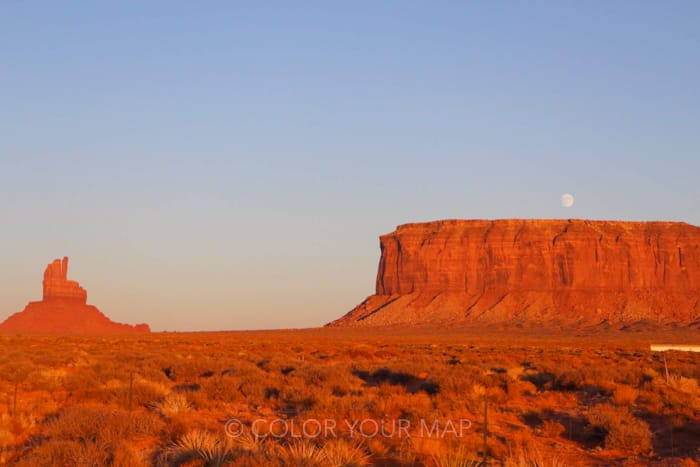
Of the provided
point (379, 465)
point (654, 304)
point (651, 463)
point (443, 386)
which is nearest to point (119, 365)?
point (443, 386)

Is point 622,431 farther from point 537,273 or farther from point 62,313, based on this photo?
point 62,313

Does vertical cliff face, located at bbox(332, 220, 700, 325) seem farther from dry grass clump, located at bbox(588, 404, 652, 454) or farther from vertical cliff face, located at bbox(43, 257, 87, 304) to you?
dry grass clump, located at bbox(588, 404, 652, 454)

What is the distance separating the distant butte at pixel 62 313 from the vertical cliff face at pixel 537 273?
79.1 m

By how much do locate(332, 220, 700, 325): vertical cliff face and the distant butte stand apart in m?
79.1

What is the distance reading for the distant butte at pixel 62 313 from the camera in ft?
562

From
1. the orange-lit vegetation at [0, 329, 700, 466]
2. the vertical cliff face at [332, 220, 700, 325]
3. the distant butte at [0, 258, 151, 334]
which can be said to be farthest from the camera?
the distant butte at [0, 258, 151, 334]

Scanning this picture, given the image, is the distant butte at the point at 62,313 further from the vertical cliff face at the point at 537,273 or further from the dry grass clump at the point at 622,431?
the dry grass clump at the point at 622,431

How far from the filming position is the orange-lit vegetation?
9742 mm

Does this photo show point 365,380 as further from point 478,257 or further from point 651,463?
point 478,257

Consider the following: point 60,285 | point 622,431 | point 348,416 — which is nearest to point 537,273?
point 348,416

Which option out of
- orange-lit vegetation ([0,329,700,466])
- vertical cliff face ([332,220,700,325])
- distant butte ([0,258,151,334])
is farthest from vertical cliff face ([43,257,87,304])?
orange-lit vegetation ([0,329,700,466])

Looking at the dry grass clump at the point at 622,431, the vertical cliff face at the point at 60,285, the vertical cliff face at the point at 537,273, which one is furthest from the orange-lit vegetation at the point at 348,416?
the vertical cliff face at the point at 60,285

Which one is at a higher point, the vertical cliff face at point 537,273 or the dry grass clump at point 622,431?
the vertical cliff face at point 537,273

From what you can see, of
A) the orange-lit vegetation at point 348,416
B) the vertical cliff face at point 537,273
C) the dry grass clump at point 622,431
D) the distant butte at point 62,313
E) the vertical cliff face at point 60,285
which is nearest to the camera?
the orange-lit vegetation at point 348,416
